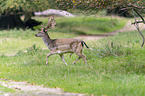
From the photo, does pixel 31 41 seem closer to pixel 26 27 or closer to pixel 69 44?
pixel 26 27

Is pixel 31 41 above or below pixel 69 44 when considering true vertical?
below

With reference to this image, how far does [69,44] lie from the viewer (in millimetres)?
10398

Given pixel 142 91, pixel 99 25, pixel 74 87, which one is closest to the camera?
pixel 142 91

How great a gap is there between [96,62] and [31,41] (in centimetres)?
1082

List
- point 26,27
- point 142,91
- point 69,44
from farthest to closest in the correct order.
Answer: point 26,27 → point 69,44 → point 142,91

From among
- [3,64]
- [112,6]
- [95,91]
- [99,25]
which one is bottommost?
[99,25]

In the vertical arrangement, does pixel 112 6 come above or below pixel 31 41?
above

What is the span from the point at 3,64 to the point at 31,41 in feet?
31.0

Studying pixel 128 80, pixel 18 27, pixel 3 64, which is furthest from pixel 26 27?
pixel 128 80

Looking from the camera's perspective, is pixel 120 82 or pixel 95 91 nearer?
pixel 95 91

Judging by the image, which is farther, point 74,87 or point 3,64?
point 3,64

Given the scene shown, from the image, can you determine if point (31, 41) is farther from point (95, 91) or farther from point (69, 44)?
point (95, 91)

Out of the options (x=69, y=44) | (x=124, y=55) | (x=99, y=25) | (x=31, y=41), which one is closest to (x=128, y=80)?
(x=69, y=44)

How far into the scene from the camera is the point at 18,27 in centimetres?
2756
